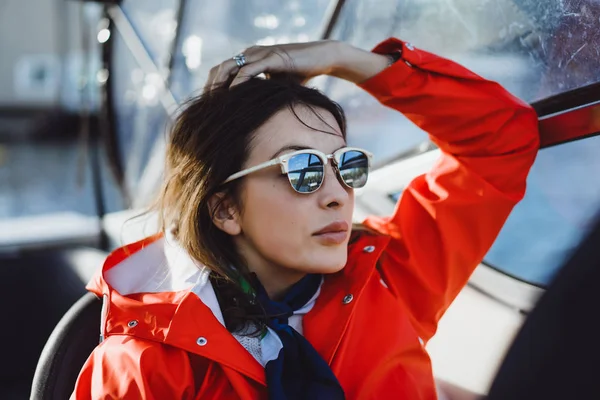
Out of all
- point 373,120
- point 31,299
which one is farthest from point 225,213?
point 31,299

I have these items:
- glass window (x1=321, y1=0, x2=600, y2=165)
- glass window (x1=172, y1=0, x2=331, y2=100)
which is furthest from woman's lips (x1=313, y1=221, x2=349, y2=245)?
glass window (x1=172, y1=0, x2=331, y2=100)

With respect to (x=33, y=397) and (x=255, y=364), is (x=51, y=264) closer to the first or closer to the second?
(x=33, y=397)

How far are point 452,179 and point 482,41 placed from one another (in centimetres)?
59

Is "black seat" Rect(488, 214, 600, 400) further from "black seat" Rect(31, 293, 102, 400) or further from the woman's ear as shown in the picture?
"black seat" Rect(31, 293, 102, 400)

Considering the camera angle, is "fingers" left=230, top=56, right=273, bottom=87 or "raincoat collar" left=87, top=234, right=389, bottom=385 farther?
"fingers" left=230, top=56, right=273, bottom=87

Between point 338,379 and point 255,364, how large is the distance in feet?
0.61

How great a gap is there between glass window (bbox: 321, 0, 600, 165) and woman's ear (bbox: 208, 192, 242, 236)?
90cm

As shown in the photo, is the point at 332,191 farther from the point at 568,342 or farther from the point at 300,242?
the point at 568,342

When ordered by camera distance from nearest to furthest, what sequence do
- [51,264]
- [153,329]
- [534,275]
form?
[153,329]
[534,275]
[51,264]

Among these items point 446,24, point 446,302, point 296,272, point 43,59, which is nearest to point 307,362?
point 296,272

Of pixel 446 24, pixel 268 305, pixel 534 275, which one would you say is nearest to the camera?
pixel 268 305

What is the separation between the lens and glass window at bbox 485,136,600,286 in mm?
1734

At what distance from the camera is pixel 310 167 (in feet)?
4.87

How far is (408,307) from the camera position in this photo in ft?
5.50
